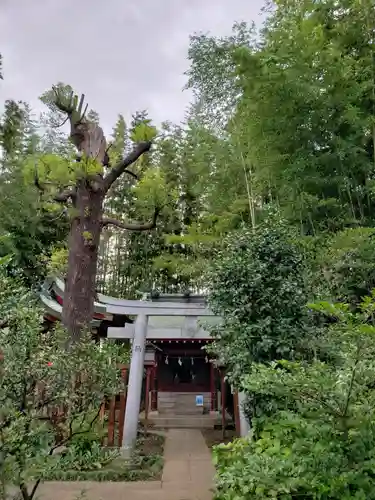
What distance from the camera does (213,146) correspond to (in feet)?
20.4

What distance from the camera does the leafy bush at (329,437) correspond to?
6.33 feet

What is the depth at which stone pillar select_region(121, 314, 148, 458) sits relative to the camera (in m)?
4.89

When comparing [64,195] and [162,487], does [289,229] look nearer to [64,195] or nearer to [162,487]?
[64,195]

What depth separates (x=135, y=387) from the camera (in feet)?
16.9

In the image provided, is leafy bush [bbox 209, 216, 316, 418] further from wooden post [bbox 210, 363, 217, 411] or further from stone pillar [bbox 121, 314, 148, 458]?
wooden post [bbox 210, 363, 217, 411]

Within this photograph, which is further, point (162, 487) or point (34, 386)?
point (162, 487)

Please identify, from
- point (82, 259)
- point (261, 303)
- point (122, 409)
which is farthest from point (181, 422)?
point (261, 303)

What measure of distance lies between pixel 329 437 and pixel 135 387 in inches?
135

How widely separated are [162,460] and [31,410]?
3.14 m

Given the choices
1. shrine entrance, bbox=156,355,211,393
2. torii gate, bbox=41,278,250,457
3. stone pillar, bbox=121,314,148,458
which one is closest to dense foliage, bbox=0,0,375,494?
torii gate, bbox=41,278,250,457

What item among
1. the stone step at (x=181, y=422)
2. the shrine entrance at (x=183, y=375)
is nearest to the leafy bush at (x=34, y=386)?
the stone step at (x=181, y=422)

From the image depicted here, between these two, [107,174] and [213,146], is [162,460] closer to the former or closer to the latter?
[107,174]

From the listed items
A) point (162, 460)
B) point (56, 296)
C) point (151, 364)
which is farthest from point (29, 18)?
point (56, 296)

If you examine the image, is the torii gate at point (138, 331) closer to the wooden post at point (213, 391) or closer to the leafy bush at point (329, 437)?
the leafy bush at point (329, 437)
